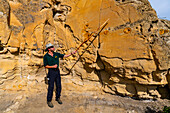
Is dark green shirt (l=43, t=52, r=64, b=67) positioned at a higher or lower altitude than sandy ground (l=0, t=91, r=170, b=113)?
higher

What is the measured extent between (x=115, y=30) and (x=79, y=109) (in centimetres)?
216

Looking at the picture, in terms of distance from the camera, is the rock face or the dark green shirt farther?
the rock face

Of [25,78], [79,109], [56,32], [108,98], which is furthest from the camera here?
[56,32]

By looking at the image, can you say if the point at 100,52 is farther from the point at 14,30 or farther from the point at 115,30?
the point at 14,30

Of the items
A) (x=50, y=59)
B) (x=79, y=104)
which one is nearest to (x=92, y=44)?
(x=50, y=59)

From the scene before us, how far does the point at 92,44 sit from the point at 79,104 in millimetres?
1637

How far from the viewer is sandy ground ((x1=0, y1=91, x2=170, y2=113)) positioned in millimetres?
2227

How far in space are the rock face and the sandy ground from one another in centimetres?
22

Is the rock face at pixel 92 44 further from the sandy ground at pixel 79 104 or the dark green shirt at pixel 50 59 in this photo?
the dark green shirt at pixel 50 59

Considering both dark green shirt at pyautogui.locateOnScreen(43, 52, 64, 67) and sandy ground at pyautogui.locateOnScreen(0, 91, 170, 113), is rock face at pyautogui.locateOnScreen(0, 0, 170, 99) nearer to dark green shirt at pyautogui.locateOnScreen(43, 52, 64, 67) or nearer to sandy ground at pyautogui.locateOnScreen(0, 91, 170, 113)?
sandy ground at pyautogui.locateOnScreen(0, 91, 170, 113)

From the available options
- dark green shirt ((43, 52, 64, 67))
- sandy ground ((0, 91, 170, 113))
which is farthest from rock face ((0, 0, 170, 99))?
dark green shirt ((43, 52, 64, 67))

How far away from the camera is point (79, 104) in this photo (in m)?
2.44

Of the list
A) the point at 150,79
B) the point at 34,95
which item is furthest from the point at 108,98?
the point at 34,95

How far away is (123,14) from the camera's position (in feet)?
8.41
